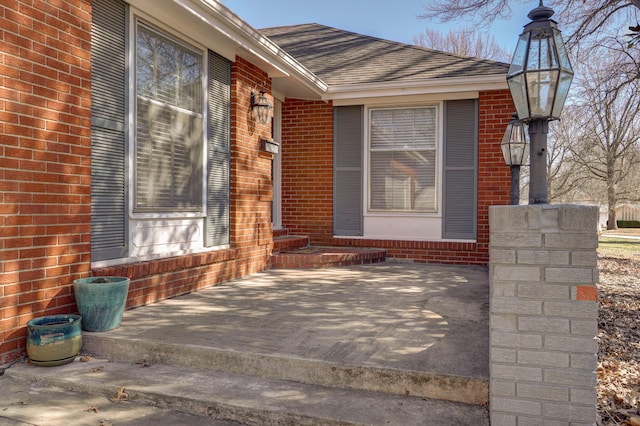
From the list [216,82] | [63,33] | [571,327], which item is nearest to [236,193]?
[216,82]

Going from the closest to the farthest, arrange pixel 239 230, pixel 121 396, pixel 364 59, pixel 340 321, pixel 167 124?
pixel 121 396 < pixel 340 321 < pixel 167 124 < pixel 239 230 < pixel 364 59

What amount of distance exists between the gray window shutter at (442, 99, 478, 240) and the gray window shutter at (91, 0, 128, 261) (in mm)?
5274

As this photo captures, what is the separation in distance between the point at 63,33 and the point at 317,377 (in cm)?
322

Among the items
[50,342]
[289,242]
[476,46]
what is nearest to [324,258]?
[289,242]

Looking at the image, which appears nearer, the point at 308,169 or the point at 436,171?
the point at 436,171

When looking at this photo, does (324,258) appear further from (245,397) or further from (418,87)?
(245,397)

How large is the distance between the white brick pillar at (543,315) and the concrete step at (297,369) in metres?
0.26

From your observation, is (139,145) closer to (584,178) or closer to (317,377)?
(317,377)

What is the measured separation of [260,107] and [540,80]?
4551mm

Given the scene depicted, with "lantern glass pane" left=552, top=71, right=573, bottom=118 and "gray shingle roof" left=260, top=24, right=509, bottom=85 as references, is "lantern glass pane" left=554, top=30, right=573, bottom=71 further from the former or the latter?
"gray shingle roof" left=260, top=24, right=509, bottom=85

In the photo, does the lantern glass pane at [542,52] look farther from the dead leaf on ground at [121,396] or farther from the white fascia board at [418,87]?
the white fascia board at [418,87]

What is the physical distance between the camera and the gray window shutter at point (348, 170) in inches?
317

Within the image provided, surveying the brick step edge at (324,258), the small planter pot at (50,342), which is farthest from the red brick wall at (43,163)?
the brick step edge at (324,258)

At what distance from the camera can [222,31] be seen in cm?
492
